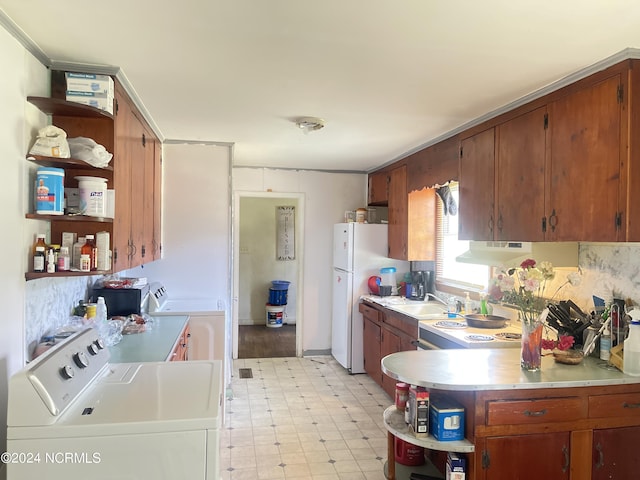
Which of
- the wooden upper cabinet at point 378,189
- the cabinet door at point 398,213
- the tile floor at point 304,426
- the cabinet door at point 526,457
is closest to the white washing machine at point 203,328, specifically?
the tile floor at point 304,426

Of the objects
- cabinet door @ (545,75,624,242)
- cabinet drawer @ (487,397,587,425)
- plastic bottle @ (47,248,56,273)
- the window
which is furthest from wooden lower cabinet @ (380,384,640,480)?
plastic bottle @ (47,248,56,273)

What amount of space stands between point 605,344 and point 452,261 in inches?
79.0

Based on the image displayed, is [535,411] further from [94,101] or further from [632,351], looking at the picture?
[94,101]

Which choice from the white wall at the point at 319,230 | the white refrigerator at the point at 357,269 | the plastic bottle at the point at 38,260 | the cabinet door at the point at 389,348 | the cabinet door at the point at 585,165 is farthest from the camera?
the white wall at the point at 319,230

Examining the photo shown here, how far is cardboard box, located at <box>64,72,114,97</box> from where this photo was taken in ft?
7.11

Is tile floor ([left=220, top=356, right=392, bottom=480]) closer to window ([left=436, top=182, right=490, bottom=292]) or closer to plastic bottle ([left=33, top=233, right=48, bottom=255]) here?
window ([left=436, top=182, right=490, bottom=292])

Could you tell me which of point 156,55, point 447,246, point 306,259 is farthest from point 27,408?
point 306,259

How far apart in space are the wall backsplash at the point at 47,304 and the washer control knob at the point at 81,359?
39 cm

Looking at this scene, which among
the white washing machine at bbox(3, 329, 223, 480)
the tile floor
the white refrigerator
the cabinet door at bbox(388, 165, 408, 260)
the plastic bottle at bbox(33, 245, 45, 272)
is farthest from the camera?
the white refrigerator

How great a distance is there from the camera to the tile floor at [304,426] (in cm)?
296

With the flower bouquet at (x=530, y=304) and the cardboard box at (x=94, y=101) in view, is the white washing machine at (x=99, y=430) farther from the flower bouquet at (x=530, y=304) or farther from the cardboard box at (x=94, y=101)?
the flower bouquet at (x=530, y=304)

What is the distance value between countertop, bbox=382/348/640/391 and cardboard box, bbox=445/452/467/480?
377 millimetres

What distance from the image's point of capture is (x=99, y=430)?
1.47m

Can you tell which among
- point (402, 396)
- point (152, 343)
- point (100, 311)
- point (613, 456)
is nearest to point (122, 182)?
point (100, 311)
